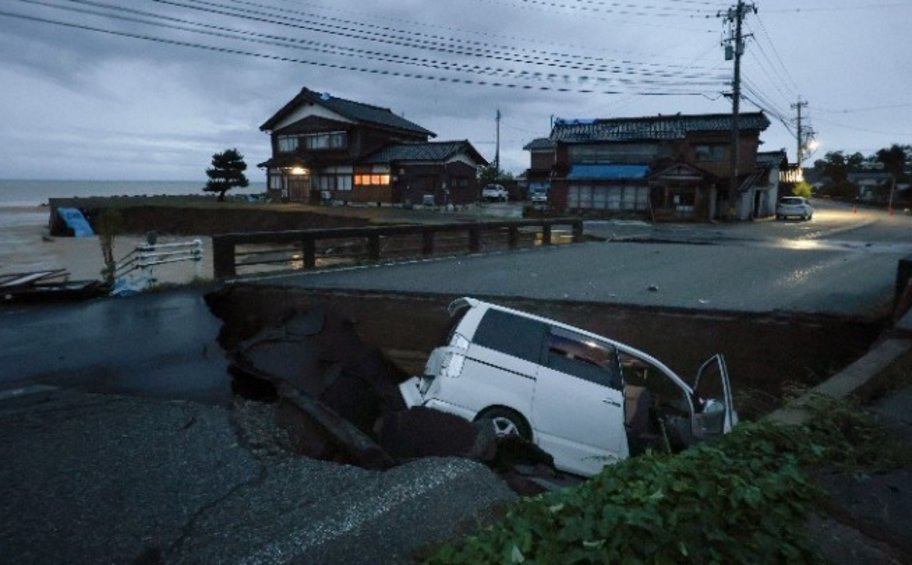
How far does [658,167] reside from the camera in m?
41.9

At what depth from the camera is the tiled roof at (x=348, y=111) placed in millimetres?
45688

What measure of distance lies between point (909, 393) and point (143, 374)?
8437 mm

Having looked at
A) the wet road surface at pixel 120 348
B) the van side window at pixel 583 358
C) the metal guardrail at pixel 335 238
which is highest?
the metal guardrail at pixel 335 238

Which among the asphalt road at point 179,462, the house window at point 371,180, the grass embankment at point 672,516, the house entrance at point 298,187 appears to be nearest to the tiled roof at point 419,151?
the house window at point 371,180

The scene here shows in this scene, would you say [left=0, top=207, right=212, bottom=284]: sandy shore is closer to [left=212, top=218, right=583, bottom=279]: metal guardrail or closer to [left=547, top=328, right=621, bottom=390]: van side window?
[left=212, top=218, right=583, bottom=279]: metal guardrail

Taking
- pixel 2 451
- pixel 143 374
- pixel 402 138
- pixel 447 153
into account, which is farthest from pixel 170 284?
pixel 402 138

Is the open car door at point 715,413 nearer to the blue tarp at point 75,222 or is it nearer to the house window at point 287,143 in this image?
the blue tarp at point 75,222

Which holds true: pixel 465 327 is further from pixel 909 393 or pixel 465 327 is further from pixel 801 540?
pixel 909 393

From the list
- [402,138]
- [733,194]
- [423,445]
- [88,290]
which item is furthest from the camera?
[402,138]

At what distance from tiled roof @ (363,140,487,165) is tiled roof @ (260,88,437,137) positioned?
292cm

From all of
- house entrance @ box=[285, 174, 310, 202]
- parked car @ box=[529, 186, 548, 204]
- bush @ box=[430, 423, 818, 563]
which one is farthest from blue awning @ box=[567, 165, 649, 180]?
bush @ box=[430, 423, 818, 563]

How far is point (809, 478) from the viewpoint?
326 centimetres

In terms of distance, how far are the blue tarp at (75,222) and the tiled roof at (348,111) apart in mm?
17252

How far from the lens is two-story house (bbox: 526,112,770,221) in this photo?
130 feet
